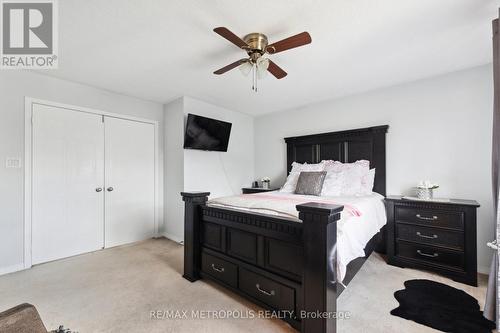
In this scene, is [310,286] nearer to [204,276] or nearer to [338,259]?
[338,259]

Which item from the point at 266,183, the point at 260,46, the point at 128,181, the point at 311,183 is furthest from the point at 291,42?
the point at 128,181

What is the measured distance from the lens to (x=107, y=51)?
2277 millimetres

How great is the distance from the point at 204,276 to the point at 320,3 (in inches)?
104

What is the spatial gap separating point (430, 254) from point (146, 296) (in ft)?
10.1

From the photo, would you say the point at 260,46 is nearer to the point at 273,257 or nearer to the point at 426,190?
the point at 273,257

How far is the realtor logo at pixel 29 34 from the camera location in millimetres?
1737

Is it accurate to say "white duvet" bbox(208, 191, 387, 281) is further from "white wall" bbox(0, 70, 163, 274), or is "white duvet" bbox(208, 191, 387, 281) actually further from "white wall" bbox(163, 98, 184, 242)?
"white wall" bbox(0, 70, 163, 274)

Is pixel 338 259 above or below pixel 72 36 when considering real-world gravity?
below

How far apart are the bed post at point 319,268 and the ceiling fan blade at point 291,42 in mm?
1236

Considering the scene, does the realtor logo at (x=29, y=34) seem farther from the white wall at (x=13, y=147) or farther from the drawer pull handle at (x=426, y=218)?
the drawer pull handle at (x=426, y=218)

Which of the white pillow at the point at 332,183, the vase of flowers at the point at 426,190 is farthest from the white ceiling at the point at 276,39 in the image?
the vase of flowers at the point at 426,190

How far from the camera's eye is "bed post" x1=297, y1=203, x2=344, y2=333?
1.41 m

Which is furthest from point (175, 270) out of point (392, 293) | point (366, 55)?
point (366, 55)

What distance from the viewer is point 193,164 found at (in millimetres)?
3742
